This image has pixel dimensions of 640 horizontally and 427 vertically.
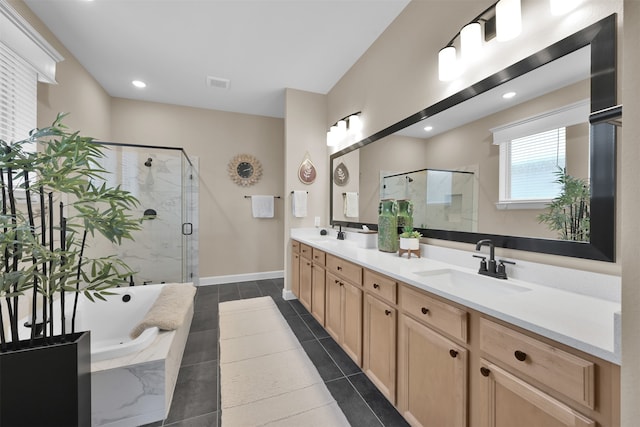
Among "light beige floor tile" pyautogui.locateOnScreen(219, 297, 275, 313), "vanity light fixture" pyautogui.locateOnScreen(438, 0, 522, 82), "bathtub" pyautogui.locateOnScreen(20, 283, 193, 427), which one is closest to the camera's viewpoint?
"vanity light fixture" pyautogui.locateOnScreen(438, 0, 522, 82)

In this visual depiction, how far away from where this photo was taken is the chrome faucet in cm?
129

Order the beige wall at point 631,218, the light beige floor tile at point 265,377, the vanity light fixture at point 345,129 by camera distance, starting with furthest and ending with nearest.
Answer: the vanity light fixture at point 345,129 → the light beige floor tile at point 265,377 → the beige wall at point 631,218

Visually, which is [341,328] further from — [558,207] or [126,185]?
[126,185]

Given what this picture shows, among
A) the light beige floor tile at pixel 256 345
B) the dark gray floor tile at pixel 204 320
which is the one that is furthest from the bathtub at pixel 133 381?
the dark gray floor tile at pixel 204 320

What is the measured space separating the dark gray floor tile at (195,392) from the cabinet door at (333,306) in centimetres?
95

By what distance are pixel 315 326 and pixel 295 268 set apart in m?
0.79

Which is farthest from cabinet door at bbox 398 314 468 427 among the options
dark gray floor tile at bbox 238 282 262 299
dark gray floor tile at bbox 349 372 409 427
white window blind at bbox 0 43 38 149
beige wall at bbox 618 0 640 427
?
white window blind at bbox 0 43 38 149

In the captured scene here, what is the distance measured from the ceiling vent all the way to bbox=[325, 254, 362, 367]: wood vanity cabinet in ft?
8.44

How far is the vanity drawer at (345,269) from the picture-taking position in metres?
1.78

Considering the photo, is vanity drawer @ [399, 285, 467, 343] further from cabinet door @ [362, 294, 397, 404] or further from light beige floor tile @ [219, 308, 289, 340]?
light beige floor tile @ [219, 308, 289, 340]

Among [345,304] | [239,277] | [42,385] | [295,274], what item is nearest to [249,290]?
[239,277]

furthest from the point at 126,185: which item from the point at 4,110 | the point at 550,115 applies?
the point at 550,115

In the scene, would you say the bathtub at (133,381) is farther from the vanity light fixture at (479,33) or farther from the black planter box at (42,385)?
the vanity light fixture at (479,33)

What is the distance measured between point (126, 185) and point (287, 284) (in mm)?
2259
